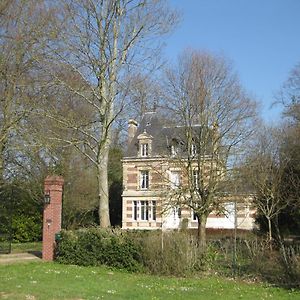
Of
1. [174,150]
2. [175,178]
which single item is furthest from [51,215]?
[175,178]

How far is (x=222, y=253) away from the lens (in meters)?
15.0

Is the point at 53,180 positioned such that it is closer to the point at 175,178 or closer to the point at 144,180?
the point at 175,178

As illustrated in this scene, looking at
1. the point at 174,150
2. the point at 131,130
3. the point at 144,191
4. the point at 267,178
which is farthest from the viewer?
the point at 131,130

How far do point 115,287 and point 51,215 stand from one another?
724cm

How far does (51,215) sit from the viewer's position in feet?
58.0

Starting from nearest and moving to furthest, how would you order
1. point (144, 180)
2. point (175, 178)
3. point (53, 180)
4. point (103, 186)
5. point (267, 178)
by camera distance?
point (53, 180) → point (103, 186) → point (267, 178) → point (175, 178) → point (144, 180)

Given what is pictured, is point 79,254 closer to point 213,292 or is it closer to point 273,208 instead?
point 213,292

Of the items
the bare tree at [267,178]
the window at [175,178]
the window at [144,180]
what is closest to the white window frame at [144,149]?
the window at [144,180]

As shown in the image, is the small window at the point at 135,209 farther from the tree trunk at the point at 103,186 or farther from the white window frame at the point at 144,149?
the tree trunk at the point at 103,186

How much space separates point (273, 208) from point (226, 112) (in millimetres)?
5610

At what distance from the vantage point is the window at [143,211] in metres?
45.2

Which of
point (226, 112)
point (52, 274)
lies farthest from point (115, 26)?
point (52, 274)

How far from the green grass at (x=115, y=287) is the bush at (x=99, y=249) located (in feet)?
2.77

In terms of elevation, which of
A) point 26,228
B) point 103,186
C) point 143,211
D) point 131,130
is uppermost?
point 131,130
